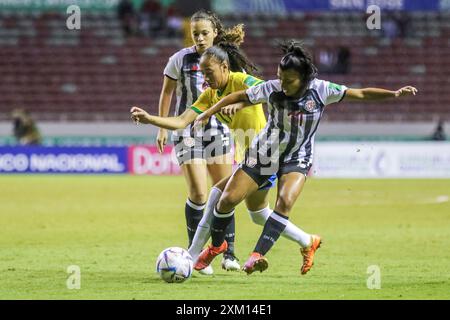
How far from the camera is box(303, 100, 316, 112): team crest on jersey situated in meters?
7.68

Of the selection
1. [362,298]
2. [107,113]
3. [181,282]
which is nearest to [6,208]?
[181,282]

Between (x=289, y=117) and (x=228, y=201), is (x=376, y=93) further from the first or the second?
(x=228, y=201)

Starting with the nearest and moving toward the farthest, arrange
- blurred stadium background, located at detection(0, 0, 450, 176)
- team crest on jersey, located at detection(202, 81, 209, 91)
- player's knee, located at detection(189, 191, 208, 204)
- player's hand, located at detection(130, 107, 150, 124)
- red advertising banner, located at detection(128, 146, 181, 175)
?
player's hand, located at detection(130, 107, 150, 124) < player's knee, located at detection(189, 191, 208, 204) < team crest on jersey, located at detection(202, 81, 209, 91) < red advertising banner, located at detection(128, 146, 181, 175) < blurred stadium background, located at detection(0, 0, 450, 176)

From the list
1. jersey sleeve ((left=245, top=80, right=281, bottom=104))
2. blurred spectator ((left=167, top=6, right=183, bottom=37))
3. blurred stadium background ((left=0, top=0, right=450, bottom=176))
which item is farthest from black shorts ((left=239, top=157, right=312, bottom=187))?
blurred spectator ((left=167, top=6, right=183, bottom=37))

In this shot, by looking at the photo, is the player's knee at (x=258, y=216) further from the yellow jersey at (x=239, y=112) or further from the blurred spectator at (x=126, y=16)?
the blurred spectator at (x=126, y=16)

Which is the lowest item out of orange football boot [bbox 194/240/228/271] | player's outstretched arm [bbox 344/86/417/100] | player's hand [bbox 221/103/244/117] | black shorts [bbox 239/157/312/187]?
orange football boot [bbox 194/240/228/271]

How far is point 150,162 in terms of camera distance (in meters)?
23.1

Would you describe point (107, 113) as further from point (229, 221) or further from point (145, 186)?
point (229, 221)

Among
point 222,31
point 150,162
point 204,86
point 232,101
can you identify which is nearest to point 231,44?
point 222,31

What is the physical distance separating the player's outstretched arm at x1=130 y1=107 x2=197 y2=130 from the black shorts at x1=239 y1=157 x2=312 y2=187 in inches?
26.1

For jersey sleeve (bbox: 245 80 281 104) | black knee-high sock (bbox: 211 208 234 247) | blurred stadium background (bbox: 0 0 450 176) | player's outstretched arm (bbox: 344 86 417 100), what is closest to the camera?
player's outstretched arm (bbox: 344 86 417 100)

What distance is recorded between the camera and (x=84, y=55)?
27891 millimetres

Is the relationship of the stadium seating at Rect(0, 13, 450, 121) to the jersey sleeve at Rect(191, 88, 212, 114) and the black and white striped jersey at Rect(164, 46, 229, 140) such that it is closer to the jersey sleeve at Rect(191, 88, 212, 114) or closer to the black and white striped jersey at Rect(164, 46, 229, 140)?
the black and white striped jersey at Rect(164, 46, 229, 140)

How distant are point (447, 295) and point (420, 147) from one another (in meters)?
15.0
